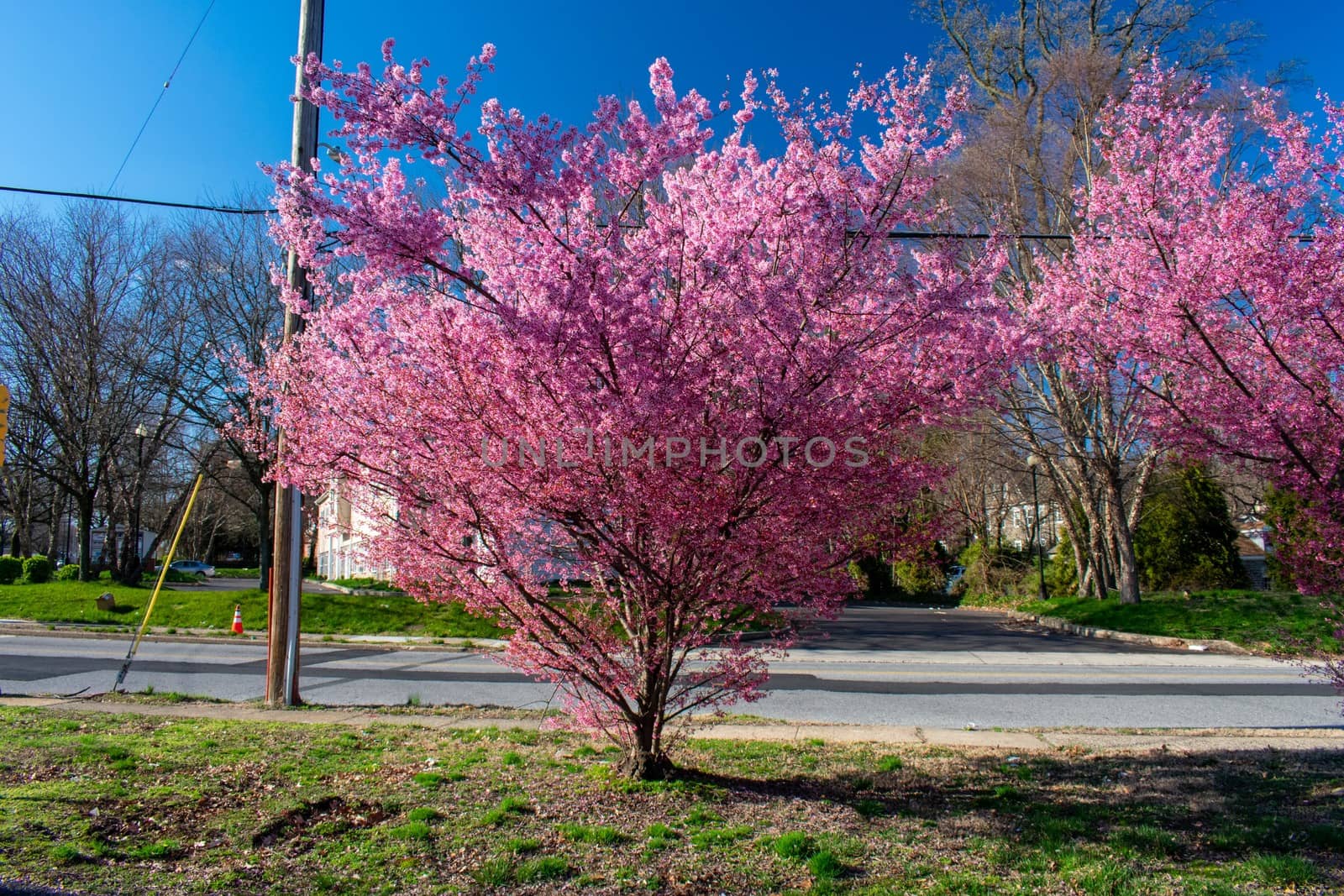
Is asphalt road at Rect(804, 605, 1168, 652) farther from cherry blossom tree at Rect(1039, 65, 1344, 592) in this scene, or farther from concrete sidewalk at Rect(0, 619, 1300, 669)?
cherry blossom tree at Rect(1039, 65, 1344, 592)

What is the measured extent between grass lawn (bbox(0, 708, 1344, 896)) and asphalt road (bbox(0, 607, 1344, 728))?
1.59 m

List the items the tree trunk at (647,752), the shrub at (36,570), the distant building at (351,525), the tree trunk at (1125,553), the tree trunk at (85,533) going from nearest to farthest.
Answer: the tree trunk at (647,752) < the distant building at (351,525) < the tree trunk at (1125,553) < the tree trunk at (85,533) < the shrub at (36,570)

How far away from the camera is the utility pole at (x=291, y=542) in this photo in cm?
865

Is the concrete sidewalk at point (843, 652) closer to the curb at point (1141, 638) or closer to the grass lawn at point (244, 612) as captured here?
the curb at point (1141, 638)

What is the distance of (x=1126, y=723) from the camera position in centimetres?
884

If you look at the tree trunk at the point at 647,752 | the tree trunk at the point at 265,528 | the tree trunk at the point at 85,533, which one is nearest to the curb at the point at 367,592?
the tree trunk at the point at 265,528

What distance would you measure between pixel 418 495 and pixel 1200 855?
15.4ft

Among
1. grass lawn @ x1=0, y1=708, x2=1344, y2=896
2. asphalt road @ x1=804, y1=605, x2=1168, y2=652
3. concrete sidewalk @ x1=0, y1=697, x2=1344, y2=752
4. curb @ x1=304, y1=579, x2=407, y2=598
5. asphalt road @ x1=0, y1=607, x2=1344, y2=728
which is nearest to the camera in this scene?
grass lawn @ x1=0, y1=708, x2=1344, y2=896

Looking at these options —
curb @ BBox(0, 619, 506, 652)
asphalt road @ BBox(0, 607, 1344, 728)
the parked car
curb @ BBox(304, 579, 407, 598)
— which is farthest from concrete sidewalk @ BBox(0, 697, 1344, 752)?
the parked car

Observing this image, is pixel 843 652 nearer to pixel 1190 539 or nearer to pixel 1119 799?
pixel 1119 799

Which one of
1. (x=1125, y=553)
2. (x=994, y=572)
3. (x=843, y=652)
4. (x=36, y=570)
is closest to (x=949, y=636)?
(x=843, y=652)

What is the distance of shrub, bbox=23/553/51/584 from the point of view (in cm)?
2591

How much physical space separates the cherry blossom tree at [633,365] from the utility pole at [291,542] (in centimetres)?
345

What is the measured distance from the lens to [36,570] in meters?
26.0
